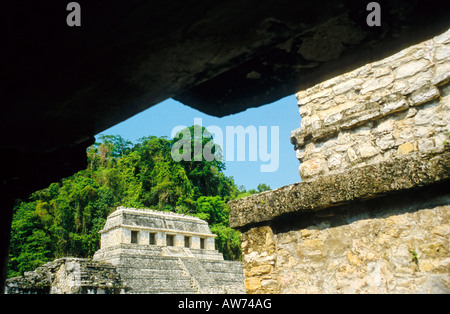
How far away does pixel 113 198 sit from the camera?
96.5 feet

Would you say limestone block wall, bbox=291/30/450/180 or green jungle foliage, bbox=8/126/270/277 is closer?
limestone block wall, bbox=291/30/450/180

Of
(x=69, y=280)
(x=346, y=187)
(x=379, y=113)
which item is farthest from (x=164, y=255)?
(x=346, y=187)

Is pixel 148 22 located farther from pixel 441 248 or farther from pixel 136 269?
pixel 136 269

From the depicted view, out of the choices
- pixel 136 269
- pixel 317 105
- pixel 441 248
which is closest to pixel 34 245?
pixel 136 269

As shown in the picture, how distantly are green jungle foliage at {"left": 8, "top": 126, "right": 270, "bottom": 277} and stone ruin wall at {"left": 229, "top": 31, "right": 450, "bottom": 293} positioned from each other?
21.4 meters

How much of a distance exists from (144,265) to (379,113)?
13.7 metres

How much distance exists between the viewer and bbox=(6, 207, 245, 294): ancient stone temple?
40.4 ft

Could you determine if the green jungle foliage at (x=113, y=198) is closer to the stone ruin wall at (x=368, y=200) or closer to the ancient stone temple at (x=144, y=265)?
the ancient stone temple at (x=144, y=265)

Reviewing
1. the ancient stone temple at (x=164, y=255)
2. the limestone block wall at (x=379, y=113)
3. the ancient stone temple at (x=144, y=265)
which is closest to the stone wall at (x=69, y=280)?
the ancient stone temple at (x=144, y=265)

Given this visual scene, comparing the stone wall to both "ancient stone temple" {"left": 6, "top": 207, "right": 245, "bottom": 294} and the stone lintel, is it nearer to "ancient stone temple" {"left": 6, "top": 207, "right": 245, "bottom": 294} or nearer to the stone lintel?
"ancient stone temple" {"left": 6, "top": 207, "right": 245, "bottom": 294}

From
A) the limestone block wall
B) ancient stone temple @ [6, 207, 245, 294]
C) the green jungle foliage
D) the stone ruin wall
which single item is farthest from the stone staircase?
the stone ruin wall

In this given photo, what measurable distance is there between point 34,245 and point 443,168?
25.7m

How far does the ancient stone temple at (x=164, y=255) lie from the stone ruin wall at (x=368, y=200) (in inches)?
453
